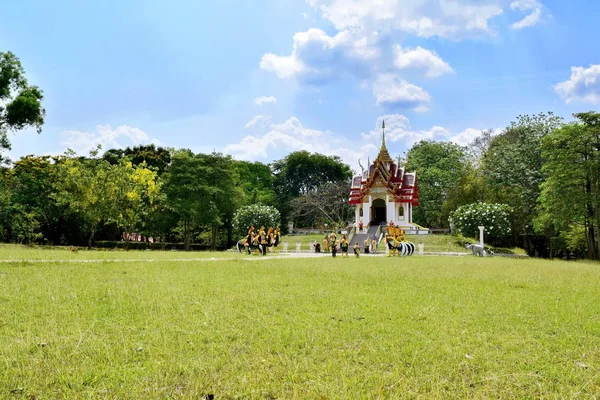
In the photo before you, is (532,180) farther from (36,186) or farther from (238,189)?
(36,186)

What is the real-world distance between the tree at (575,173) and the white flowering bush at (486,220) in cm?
427

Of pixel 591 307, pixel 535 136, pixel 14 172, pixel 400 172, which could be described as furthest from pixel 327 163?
pixel 591 307

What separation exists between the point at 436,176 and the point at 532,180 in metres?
13.8

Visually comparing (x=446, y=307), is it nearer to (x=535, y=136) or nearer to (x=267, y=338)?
(x=267, y=338)

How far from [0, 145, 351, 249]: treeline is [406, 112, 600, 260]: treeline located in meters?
9.71

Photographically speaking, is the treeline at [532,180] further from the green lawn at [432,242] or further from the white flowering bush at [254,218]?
the white flowering bush at [254,218]

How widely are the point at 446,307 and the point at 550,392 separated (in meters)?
3.12

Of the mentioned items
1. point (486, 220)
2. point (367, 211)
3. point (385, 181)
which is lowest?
point (486, 220)

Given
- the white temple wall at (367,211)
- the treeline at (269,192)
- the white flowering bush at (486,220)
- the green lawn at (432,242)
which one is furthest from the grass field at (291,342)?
the white temple wall at (367,211)

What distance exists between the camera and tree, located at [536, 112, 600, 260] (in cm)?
2414

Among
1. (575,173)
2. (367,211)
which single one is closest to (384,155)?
(367,211)

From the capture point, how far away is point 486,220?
98.3ft

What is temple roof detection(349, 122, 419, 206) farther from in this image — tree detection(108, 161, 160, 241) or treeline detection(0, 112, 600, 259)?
tree detection(108, 161, 160, 241)

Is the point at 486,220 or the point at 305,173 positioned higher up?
the point at 305,173
